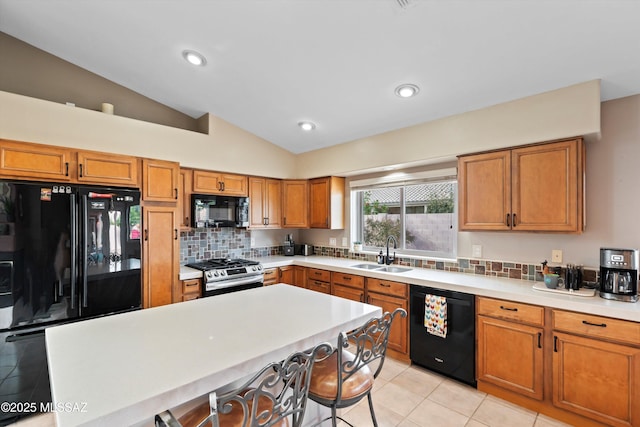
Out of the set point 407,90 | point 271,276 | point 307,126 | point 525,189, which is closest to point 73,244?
point 271,276

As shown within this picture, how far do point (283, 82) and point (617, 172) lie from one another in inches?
116

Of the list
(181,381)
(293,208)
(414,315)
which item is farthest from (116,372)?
(293,208)

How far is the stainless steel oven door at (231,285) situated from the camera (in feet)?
10.5

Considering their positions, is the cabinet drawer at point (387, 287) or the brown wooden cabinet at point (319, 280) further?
the brown wooden cabinet at point (319, 280)

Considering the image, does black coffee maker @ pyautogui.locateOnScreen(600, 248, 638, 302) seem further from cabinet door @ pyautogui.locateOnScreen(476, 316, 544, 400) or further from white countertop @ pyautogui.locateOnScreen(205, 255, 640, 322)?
cabinet door @ pyautogui.locateOnScreen(476, 316, 544, 400)

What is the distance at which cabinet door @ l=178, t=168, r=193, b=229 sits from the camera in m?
3.38

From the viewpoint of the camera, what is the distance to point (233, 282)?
131 inches

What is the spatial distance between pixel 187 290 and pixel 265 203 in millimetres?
1559

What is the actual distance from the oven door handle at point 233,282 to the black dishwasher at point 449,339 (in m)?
1.80

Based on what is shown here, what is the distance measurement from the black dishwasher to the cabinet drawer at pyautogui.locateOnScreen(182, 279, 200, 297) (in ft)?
7.42

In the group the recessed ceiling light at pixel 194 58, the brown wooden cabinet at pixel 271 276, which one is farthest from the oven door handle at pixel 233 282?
→ the recessed ceiling light at pixel 194 58

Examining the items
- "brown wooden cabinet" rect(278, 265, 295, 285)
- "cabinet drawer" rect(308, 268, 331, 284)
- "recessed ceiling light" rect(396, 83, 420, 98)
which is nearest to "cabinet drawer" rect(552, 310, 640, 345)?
"recessed ceiling light" rect(396, 83, 420, 98)

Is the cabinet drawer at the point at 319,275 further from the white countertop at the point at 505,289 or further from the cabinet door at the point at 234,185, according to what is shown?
the cabinet door at the point at 234,185

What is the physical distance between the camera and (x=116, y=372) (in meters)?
1.05
